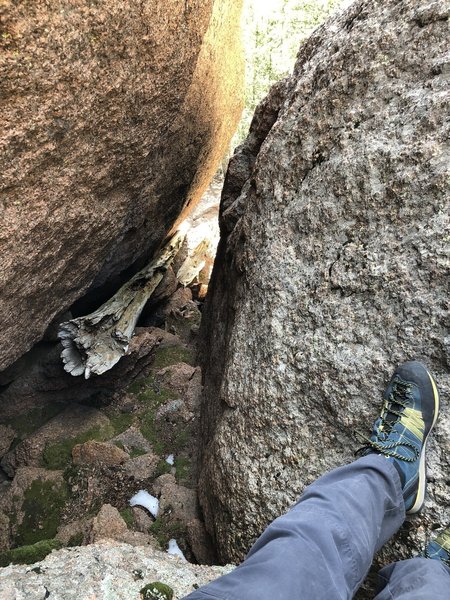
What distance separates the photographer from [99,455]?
5.37 metres

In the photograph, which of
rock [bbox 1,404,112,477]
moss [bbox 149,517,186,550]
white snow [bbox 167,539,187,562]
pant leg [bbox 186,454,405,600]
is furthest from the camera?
rock [bbox 1,404,112,477]

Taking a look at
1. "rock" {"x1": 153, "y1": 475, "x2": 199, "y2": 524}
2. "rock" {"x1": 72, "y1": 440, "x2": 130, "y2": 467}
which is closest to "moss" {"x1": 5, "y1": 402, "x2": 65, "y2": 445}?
"rock" {"x1": 72, "y1": 440, "x2": 130, "y2": 467}

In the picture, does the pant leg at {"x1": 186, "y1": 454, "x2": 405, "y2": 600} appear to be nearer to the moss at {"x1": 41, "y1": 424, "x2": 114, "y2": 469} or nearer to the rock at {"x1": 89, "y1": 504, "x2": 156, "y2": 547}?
the rock at {"x1": 89, "y1": 504, "x2": 156, "y2": 547}

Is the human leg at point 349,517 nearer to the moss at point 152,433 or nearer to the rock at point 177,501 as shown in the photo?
the rock at point 177,501

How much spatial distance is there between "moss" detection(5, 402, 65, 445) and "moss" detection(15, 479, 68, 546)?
1403mm

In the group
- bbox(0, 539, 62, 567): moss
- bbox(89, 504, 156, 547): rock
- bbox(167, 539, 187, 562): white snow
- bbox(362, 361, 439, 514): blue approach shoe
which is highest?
bbox(362, 361, 439, 514): blue approach shoe

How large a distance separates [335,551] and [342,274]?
2.16 m

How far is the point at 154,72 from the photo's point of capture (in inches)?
164

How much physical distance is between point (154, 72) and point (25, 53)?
1.68m

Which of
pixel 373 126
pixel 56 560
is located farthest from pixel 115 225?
pixel 56 560

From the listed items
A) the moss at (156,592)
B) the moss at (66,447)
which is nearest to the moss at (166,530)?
the moss at (156,592)

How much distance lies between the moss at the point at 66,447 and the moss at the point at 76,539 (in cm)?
124

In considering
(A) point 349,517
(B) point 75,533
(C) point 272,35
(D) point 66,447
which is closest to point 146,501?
(B) point 75,533

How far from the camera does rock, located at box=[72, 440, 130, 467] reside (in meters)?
5.32
